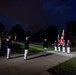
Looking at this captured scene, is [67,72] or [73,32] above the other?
[73,32]

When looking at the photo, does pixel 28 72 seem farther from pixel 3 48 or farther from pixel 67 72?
pixel 3 48

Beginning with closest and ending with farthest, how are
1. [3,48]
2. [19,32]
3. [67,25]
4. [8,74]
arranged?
[8,74]
[3,48]
[67,25]
[19,32]

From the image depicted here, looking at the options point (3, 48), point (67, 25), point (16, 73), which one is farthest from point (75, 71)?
point (67, 25)

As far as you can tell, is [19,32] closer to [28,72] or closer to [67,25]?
[67,25]

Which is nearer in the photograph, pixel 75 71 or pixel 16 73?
pixel 16 73

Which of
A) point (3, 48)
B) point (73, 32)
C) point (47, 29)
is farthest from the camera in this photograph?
point (47, 29)

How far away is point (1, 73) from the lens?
1480 centimetres

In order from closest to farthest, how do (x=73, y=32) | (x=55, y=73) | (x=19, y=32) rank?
(x=55, y=73) → (x=73, y=32) → (x=19, y=32)

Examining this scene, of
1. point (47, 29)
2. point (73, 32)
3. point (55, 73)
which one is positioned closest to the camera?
point (55, 73)

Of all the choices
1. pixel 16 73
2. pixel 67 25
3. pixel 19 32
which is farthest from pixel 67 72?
pixel 19 32

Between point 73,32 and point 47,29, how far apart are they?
149ft

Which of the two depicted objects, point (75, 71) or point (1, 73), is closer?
point (1, 73)

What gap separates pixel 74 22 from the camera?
129m

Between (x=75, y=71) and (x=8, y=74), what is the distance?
15.7 feet
